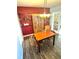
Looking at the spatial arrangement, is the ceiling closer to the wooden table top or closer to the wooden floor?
the wooden table top

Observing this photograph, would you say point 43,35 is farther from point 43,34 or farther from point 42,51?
point 42,51

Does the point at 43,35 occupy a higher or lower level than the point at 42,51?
higher

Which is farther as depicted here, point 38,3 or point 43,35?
point 43,35

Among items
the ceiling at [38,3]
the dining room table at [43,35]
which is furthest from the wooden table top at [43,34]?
the ceiling at [38,3]

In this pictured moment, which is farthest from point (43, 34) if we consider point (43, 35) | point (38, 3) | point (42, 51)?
point (38, 3)

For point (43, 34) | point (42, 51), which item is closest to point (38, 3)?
point (43, 34)

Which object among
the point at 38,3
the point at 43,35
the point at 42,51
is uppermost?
the point at 38,3

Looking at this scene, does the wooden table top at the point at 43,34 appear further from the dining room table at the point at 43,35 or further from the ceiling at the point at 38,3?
the ceiling at the point at 38,3

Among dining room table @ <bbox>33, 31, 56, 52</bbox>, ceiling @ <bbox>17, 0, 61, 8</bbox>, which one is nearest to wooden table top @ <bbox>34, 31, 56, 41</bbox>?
dining room table @ <bbox>33, 31, 56, 52</bbox>

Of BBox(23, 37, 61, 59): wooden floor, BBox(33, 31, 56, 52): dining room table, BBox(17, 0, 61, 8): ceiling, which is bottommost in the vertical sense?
BBox(23, 37, 61, 59): wooden floor

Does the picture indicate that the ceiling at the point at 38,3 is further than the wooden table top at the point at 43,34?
No

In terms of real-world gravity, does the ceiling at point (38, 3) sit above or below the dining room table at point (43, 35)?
above
